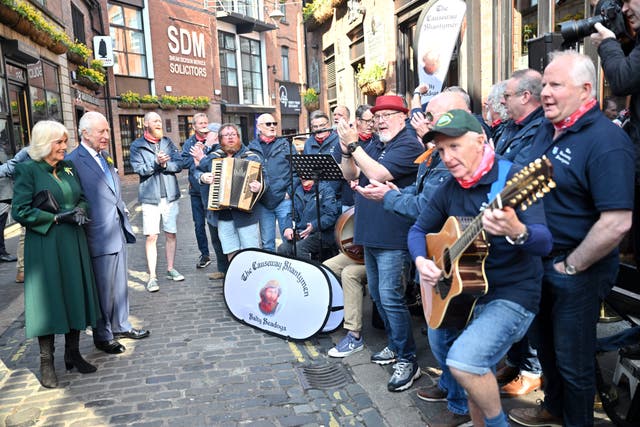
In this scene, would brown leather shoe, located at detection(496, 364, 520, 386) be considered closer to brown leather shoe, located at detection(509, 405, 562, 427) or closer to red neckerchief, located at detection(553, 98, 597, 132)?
brown leather shoe, located at detection(509, 405, 562, 427)

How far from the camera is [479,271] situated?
7.72 ft

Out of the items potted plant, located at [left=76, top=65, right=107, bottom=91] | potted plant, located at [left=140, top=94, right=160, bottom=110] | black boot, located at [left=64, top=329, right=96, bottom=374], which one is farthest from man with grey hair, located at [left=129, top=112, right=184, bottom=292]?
potted plant, located at [left=140, top=94, right=160, bottom=110]

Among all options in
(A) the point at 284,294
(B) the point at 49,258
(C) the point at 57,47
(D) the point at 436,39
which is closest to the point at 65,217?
(B) the point at 49,258

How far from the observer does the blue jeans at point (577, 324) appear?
2621 mm

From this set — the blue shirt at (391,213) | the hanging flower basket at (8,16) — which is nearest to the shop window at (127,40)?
the hanging flower basket at (8,16)

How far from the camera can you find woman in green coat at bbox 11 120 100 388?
4.03 metres

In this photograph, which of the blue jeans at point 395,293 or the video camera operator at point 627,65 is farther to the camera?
the blue jeans at point 395,293

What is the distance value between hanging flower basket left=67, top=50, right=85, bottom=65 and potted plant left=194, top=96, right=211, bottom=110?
9558mm

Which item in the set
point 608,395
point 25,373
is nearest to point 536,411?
point 608,395

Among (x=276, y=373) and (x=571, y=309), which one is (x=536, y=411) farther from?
(x=276, y=373)

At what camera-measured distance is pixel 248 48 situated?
34.8 metres

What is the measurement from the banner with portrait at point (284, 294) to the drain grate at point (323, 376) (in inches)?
17.1

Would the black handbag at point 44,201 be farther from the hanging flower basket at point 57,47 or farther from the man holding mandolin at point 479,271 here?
the hanging flower basket at point 57,47

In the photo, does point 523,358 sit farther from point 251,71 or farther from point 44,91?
point 251,71
